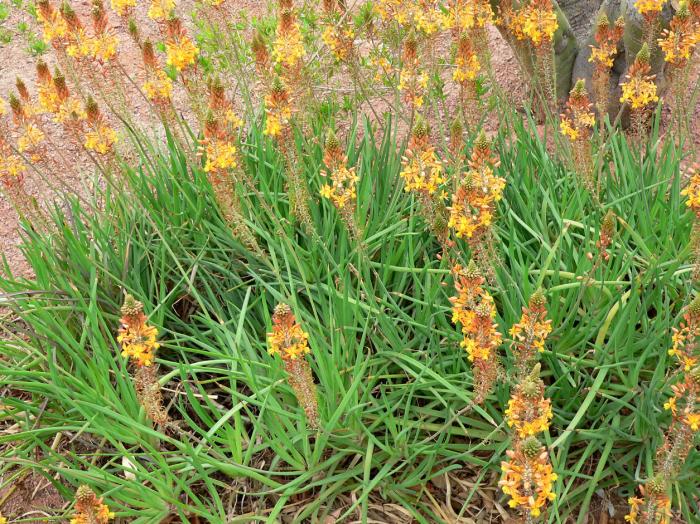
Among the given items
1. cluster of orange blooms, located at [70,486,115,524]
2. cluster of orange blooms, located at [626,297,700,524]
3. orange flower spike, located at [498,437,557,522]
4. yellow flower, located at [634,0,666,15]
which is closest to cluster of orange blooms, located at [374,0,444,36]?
yellow flower, located at [634,0,666,15]

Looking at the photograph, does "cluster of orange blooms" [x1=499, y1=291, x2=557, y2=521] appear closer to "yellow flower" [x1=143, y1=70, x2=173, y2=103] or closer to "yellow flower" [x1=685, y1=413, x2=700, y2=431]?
"yellow flower" [x1=685, y1=413, x2=700, y2=431]

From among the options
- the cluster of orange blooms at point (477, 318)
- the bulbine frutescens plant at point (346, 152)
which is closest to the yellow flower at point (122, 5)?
the bulbine frutescens plant at point (346, 152)

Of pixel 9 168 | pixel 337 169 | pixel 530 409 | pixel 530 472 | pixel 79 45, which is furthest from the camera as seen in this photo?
pixel 79 45

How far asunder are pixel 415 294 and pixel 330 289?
0.50 metres

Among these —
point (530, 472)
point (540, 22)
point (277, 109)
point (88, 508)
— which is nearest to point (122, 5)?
point (277, 109)

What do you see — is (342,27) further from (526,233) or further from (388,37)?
(526,233)

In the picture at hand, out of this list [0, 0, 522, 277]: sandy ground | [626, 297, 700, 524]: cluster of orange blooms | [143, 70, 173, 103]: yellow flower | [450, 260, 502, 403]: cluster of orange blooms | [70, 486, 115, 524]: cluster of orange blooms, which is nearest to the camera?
[626, 297, 700, 524]: cluster of orange blooms

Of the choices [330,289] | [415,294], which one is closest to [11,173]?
[330,289]

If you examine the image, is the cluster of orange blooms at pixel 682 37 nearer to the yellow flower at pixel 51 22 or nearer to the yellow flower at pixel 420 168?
the yellow flower at pixel 420 168

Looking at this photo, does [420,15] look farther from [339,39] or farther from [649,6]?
[649,6]

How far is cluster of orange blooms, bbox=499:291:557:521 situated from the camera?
1.85 m

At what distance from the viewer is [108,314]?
364 cm

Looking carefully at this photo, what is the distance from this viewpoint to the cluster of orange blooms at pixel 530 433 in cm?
185

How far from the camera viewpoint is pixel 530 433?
2053 mm
